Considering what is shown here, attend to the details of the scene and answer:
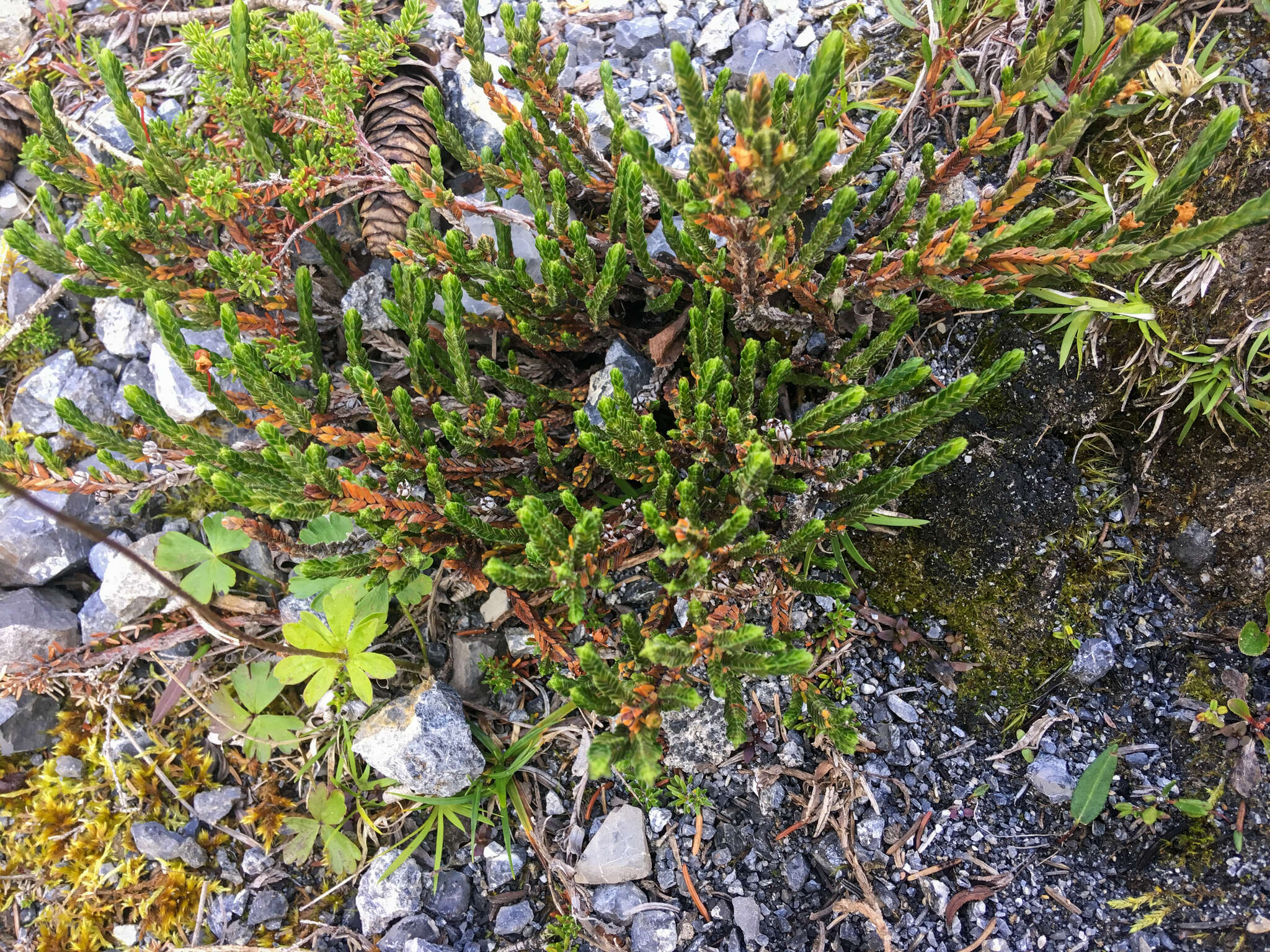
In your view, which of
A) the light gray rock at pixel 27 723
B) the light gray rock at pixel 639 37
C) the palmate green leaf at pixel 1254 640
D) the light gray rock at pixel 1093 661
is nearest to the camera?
the palmate green leaf at pixel 1254 640

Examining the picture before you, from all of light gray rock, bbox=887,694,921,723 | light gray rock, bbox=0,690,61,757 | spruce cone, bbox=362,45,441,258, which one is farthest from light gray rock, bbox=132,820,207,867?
light gray rock, bbox=887,694,921,723

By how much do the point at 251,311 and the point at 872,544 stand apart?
10.7 feet

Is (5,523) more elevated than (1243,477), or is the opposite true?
(5,523)

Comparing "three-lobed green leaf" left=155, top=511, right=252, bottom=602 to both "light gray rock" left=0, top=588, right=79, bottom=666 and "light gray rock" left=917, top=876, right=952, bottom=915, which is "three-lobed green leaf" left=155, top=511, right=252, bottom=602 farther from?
"light gray rock" left=917, top=876, right=952, bottom=915

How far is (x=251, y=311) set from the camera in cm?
391

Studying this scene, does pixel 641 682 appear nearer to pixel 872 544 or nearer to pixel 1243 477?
pixel 872 544

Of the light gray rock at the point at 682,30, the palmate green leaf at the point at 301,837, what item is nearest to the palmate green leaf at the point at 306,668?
the palmate green leaf at the point at 301,837

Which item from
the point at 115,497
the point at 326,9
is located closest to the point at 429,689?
the point at 115,497

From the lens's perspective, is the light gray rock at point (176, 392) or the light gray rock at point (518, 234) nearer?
the light gray rock at point (518, 234)

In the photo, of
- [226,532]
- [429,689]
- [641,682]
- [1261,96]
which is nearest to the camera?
[641,682]

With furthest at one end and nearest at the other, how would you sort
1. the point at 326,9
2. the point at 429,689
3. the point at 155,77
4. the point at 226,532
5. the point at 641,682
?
the point at 155,77
the point at 326,9
the point at 226,532
the point at 429,689
the point at 641,682

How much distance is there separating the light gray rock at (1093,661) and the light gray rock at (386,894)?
119 inches

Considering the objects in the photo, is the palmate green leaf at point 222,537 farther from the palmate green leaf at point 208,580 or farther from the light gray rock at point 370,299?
the light gray rock at point 370,299

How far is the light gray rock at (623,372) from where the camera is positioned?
10.8 ft
